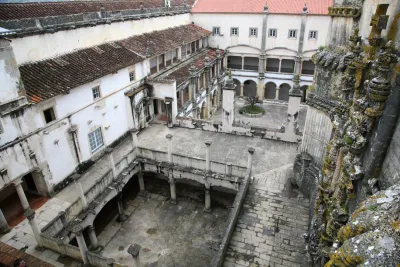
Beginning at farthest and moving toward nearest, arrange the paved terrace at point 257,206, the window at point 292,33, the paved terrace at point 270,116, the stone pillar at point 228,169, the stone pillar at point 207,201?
the window at point 292,33 < the paved terrace at point 270,116 < the stone pillar at point 207,201 < the stone pillar at point 228,169 < the paved terrace at point 257,206

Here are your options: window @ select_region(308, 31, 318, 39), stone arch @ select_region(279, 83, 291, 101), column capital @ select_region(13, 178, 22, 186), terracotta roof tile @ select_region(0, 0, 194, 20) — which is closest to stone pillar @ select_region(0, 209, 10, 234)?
column capital @ select_region(13, 178, 22, 186)

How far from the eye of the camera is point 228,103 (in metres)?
23.6

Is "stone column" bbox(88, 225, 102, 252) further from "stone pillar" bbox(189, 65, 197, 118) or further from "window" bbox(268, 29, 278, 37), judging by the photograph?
"window" bbox(268, 29, 278, 37)

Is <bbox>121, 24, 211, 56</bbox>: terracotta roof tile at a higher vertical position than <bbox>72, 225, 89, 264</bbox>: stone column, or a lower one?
higher

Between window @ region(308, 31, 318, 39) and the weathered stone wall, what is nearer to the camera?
the weathered stone wall

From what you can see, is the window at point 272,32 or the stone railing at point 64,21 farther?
the window at point 272,32

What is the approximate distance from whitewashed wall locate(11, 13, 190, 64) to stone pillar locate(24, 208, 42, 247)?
360 inches

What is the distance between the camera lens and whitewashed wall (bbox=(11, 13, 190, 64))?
17531 mm

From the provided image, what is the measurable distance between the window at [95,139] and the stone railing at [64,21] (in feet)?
24.0

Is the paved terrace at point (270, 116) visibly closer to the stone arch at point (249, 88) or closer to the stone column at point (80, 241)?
the stone arch at point (249, 88)

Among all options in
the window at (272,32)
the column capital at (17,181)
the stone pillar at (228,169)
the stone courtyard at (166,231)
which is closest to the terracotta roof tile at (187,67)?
the window at (272,32)

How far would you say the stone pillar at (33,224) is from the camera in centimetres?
1363

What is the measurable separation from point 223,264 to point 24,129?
12.6 m

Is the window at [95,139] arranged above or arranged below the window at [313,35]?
below
